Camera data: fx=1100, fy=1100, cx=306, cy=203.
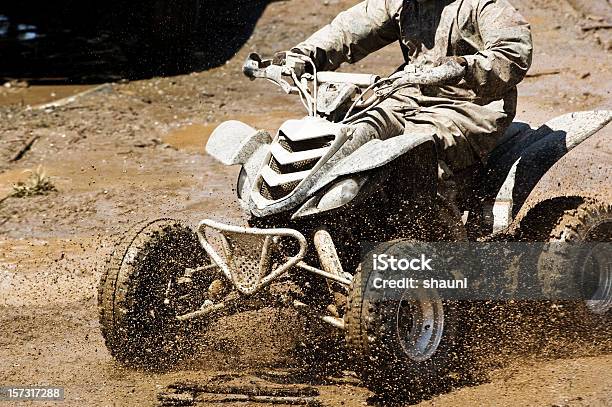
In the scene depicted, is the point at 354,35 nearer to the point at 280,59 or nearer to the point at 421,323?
the point at 280,59

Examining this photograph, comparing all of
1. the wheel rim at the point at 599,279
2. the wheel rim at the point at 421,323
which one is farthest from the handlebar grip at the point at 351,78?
the wheel rim at the point at 599,279

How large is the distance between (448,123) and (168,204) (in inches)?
135

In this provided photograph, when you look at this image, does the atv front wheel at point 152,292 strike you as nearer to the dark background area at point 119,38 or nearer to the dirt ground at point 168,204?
the dirt ground at point 168,204

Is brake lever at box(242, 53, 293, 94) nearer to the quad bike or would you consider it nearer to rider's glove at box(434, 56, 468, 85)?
the quad bike

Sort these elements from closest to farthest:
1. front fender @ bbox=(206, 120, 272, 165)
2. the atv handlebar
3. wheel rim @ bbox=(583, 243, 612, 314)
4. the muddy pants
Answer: the atv handlebar, the muddy pants, front fender @ bbox=(206, 120, 272, 165), wheel rim @ bbox=(583, 243, 612, 314)

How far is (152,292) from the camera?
540 cm

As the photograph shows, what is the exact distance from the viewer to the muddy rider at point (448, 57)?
17.3 ft

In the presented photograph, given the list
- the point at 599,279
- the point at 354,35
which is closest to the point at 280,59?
the point at 354,35

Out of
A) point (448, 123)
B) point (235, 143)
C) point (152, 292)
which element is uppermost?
point (448, 123)

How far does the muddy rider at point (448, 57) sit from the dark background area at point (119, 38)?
6595 mm

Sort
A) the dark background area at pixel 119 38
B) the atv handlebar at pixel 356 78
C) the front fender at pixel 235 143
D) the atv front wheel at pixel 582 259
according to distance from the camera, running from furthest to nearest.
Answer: the dark background area at pixel 119 38, the atv front wheel at pixel 582 259, the front fender at pixel 235 143, the atv handlebar at pixel 356 78

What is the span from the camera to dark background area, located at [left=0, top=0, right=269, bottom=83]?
1255cm

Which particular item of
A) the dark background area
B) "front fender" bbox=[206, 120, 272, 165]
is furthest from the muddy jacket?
the dark background area

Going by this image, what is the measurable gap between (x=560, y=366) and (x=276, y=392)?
145 cm
